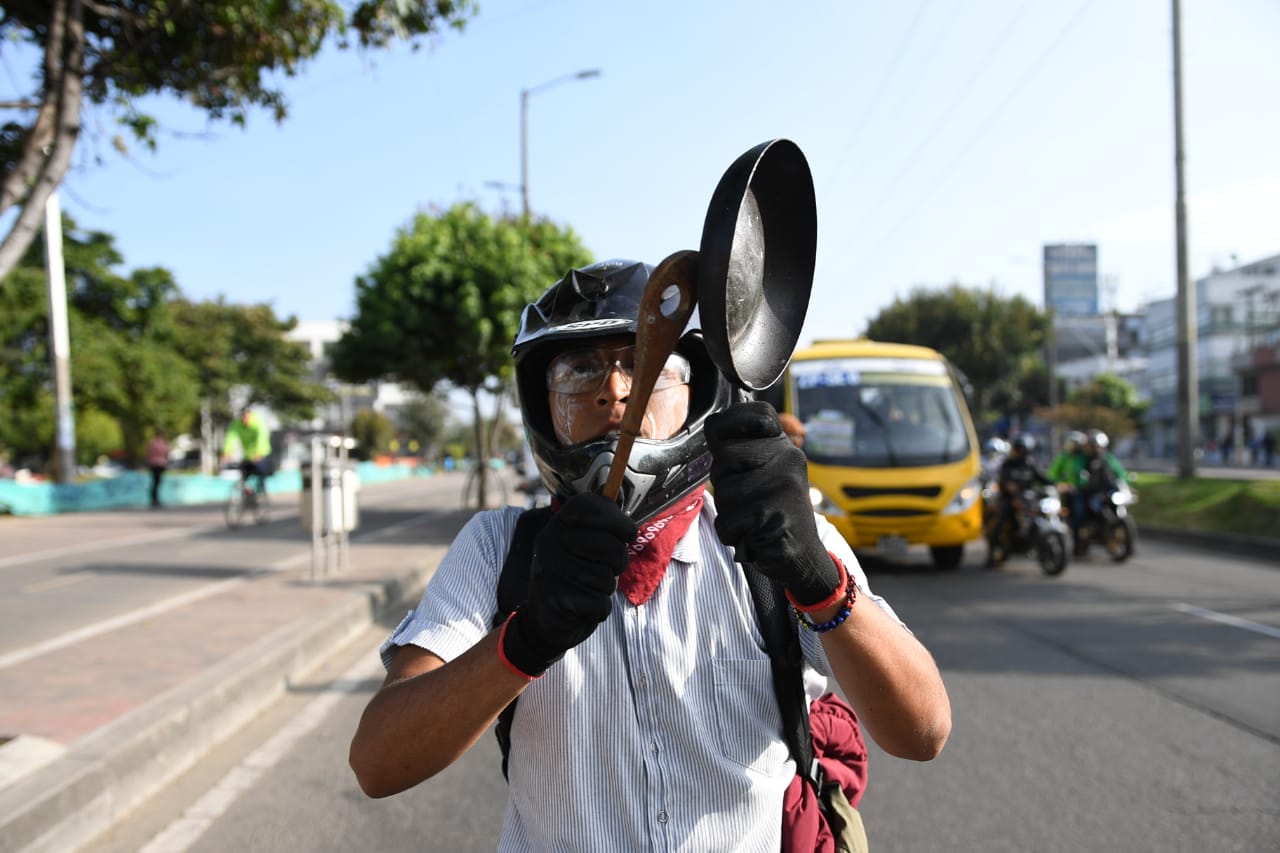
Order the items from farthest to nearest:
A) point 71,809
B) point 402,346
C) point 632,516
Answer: point 402,346, point 71,809, point 632,516

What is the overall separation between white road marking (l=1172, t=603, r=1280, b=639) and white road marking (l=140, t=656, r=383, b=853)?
6.22 meters

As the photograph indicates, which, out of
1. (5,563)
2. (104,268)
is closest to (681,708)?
(5,563)

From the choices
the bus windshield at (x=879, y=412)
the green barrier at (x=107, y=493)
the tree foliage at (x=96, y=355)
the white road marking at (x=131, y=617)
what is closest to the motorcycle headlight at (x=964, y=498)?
the bus windshield at (x=879, y=412)

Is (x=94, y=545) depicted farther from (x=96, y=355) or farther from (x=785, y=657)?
(x=96, y=355)

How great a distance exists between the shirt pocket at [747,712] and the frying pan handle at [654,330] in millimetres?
446

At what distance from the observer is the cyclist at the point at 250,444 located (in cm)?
1570

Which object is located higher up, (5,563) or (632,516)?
(632,516)

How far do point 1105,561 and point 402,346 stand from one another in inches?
475

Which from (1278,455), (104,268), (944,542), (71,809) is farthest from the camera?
(1278,455)

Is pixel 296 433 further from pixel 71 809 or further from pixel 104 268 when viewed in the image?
pixel 71 809

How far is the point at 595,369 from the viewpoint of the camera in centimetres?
167

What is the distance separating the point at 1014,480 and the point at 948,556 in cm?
111

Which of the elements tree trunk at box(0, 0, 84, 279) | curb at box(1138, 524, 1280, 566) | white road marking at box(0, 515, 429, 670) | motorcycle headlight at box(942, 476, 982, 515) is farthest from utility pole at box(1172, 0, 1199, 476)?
tree trunk at box(0, 0, 84, 279)

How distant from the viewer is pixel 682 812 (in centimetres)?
154
